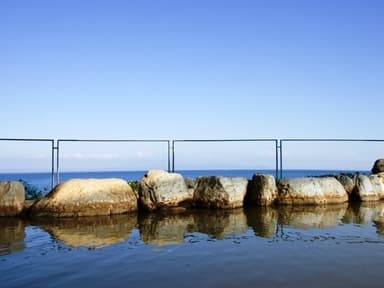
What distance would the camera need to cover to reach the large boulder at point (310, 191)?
1262 cm

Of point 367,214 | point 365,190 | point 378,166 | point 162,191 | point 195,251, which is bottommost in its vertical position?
point 195,251

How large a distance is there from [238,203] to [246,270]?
21.0 ft

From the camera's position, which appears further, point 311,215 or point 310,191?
point 310,191

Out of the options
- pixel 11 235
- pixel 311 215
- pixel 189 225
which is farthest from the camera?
pixel 311 215

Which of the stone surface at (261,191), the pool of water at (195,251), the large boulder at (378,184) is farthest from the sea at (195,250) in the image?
the large boulder at (378,184)

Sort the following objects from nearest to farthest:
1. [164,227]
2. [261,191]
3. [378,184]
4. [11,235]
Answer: [11,235]
[164,227]
[261,191]
[378,184]

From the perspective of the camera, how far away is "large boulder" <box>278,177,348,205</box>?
41.4ft

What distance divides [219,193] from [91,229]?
4.24 meters

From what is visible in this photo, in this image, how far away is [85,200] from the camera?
10414 mm

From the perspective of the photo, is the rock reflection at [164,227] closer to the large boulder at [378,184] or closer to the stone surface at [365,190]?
the stone surface at [365,190]

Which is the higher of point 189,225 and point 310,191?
point 310,191

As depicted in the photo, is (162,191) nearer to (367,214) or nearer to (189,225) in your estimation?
(189,225)

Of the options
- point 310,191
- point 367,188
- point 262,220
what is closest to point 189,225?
point 262,220

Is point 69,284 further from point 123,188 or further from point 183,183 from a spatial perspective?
point 183,183
